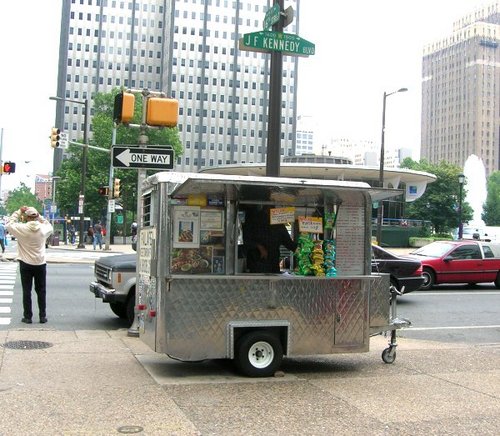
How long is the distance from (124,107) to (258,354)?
4.75m

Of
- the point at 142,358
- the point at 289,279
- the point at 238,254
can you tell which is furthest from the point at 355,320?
the point at 142,358

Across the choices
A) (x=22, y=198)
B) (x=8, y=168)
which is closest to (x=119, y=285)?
(x=8, y=168)

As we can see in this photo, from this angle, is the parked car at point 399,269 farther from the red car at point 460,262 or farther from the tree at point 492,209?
the tree at point 492,209

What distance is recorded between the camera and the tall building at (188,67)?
13950cm

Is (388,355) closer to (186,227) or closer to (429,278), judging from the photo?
(186,227)

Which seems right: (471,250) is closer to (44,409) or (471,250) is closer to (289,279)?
(289,279)

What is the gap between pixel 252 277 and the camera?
6734 millimetres

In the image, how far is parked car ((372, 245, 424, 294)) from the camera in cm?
1429

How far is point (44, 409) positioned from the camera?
5.29 m

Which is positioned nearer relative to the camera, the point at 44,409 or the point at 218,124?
the point at 44,409

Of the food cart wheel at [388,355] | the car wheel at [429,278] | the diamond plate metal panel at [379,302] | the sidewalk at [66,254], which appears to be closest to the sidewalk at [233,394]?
the food cart wheel at [388,355]

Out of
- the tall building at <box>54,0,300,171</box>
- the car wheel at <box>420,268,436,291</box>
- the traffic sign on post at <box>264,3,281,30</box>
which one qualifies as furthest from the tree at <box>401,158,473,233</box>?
the tall building at <box>54,0,300,171</box>

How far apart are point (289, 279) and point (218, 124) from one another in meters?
140

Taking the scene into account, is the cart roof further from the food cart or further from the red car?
the red car
